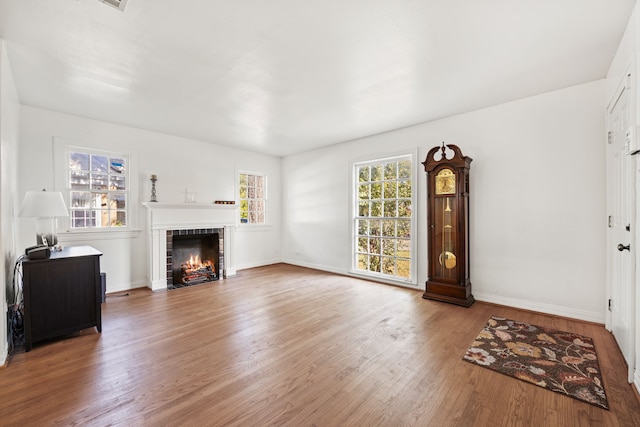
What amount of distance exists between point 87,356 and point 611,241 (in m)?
5.09

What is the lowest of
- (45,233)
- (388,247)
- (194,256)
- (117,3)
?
(194,256)

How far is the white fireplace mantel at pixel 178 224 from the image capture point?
178 inches

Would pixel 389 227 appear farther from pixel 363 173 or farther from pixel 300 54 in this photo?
pixel 300 54

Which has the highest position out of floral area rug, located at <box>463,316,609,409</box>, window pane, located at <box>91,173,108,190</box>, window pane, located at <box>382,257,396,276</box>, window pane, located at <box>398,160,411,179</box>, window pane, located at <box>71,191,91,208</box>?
window pane, located at <box>398,160,411,179</box>

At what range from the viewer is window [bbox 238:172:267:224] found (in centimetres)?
614

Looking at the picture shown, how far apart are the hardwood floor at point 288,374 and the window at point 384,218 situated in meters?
1.29

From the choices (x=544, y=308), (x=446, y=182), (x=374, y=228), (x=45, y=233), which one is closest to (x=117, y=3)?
(x=45, y=233)

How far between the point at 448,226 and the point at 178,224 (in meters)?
4.29

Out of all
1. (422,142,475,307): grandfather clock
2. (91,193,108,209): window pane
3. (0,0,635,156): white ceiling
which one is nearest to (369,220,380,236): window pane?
(422,142,475,307): grandfather clock

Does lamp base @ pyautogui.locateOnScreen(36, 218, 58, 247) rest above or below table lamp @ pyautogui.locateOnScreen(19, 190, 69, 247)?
below

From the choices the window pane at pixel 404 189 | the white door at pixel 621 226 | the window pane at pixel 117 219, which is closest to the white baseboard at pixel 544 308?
the white door at pixel 621 226

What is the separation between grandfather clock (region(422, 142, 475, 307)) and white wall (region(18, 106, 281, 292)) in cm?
375

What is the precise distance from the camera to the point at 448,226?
151 inches

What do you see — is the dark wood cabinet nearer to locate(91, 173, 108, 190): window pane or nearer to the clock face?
locate(91, 173, 108, 190): window pane
